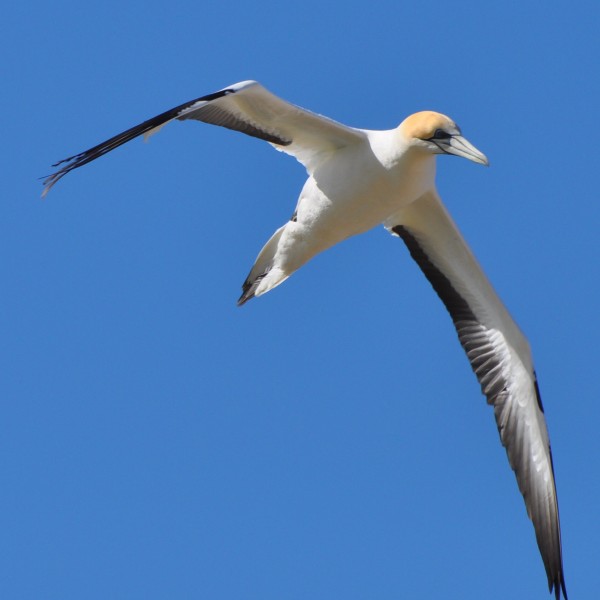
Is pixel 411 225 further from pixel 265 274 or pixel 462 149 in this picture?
pixel 462 149

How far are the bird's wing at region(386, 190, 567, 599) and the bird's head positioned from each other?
1024 mm

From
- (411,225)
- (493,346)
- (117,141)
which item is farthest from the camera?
(493,346)

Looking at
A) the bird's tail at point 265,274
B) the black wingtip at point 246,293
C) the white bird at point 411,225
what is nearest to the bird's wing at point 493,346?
the white bird at point 411,225

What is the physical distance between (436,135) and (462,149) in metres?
0.26

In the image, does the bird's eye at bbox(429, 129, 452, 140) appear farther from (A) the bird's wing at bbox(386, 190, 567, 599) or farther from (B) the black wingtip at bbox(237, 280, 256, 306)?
(B) the black wingtip at bbox(237, 280, 256, 306)

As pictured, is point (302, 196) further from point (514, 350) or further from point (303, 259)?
point (514, 350)

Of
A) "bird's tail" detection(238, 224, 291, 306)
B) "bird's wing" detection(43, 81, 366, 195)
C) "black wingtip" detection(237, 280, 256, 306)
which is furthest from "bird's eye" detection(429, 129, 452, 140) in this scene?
"black wingtip" detection(237, 280, 256, 306)

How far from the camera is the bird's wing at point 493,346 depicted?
1396cm

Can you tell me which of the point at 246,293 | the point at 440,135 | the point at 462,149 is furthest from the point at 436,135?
the point at 246,293

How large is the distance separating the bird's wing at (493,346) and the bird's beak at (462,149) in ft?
3.41

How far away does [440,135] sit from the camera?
1286cm

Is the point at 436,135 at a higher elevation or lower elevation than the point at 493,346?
higher

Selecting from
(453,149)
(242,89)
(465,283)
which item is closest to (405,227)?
(465,283)

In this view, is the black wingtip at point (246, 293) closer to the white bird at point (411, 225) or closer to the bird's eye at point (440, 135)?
the white bird at point (411, 225)
